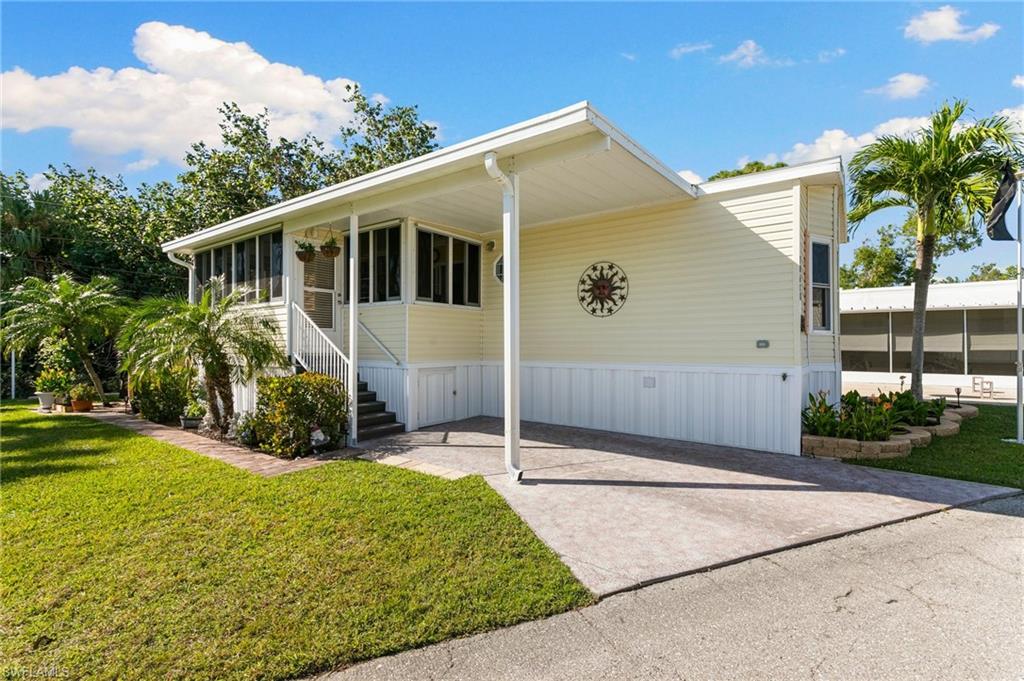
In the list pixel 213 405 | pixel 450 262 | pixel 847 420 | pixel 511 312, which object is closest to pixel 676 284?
pixel 847 420

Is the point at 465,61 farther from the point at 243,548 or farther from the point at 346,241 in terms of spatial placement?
the point at 243,548

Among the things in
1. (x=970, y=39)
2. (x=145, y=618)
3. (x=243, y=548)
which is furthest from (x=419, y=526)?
(x=970, y=39)

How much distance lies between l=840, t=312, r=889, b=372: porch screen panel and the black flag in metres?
8.67

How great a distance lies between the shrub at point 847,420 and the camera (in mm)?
6545

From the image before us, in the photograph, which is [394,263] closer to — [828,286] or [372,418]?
[372,418]

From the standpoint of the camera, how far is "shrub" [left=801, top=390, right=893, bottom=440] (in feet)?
21.5

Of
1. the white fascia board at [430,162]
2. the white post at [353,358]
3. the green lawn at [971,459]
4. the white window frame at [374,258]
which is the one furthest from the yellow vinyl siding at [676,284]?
the white fascia board at [430,162]

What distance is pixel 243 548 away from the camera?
3678mm

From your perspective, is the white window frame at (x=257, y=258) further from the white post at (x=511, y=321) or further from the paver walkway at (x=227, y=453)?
the white post at (x=511, y=321)

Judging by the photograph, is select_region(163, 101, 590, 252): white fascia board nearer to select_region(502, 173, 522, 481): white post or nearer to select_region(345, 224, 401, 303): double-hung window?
select_region(502, 173, 522, 481): white post

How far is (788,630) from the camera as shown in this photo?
274 centimetres

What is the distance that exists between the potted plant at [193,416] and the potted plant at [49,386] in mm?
5074

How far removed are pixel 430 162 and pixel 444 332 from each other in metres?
3.55

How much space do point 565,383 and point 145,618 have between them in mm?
6797
